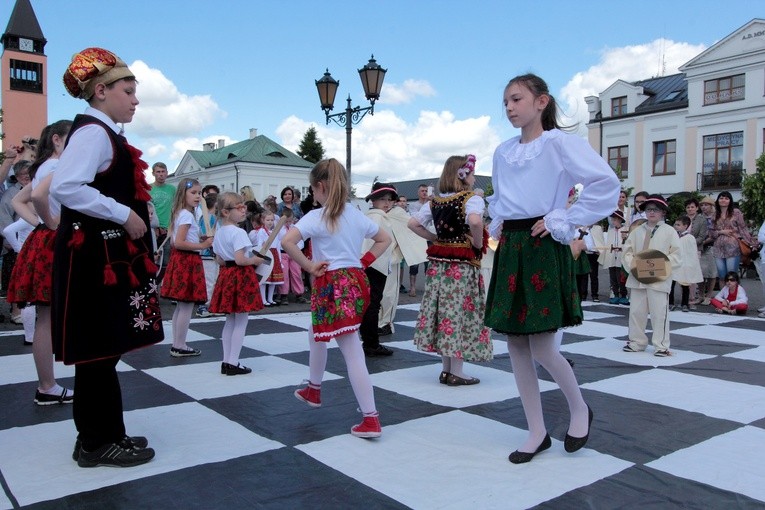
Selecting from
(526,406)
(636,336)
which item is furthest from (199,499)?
(636,336)

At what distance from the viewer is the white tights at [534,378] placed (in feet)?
9.39

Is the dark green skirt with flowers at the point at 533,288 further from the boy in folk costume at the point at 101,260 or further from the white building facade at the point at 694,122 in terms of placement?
the white building facade at the point at 694,122

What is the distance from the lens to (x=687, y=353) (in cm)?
558

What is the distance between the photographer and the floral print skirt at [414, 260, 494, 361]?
4.35 m

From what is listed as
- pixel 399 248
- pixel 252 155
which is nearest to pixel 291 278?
pixel 399 248

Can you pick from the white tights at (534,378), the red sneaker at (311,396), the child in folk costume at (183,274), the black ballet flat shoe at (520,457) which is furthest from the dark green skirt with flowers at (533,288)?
the child in folk costume at (183,274)

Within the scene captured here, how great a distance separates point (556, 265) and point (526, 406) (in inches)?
27.4

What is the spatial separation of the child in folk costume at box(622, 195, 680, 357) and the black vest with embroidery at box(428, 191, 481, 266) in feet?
6.84

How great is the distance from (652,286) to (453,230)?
2.38 metres

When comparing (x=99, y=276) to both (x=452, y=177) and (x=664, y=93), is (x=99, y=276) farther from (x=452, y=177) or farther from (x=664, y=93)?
(x=664, y=93)

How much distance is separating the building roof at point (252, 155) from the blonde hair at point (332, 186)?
55.5 m

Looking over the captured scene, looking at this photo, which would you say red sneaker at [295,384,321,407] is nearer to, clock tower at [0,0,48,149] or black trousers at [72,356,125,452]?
black trousers at [72,356,125,452]

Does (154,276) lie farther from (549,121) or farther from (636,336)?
(636,336)

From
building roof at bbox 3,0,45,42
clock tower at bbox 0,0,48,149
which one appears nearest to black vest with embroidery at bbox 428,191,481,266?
clock tower at bbox 0,0,48,149
